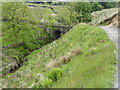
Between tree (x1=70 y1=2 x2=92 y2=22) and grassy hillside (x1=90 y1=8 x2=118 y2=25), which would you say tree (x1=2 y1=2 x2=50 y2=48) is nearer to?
tree (x1=70 y1=2 x2=92 y2=22)

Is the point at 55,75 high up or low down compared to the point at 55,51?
up

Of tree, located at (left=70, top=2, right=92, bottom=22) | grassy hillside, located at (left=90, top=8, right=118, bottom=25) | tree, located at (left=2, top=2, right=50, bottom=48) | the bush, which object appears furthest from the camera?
tree, located at (left=70, top=2, right=92, bottom=22)

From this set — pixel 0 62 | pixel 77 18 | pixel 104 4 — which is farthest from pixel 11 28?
pixel 104 4

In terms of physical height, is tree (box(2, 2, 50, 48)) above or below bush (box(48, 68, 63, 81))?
above

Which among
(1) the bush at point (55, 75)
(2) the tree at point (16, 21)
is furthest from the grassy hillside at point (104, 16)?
(1) the bush at point (55, 75)

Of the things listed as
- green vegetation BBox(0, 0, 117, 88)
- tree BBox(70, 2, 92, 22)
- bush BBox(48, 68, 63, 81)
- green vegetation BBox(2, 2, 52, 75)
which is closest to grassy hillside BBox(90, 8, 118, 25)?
green vegetation BBox(0, 0, 117, 88)

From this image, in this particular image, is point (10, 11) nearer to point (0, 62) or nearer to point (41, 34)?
point (0, 62)

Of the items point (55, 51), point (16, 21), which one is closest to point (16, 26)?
point (16, 21)

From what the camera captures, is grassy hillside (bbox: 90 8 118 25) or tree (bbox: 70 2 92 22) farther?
tree (bbox: 70 2 92 22)

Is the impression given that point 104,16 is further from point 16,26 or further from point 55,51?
point 55,51

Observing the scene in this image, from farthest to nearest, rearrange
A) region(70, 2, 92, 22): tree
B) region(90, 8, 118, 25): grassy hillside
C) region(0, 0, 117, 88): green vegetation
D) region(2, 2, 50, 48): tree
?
region(70, 2, 92, 22): tree < region(90, 8, 118, 25): grassy hillside < region(2, 2, 50, 48): tree < region(0, 0, 117, 88): green vegetation

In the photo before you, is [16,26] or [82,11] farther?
[82,11]

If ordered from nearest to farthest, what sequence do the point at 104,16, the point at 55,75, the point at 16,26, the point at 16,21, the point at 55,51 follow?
the point at 55,75 < the point at 55,51 < the point at 16,26 < the point at 16,21 < the point at 104,16

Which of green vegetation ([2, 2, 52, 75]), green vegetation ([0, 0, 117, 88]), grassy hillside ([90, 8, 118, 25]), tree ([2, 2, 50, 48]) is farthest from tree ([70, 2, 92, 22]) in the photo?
tree ([2, 2, 50, 48])
